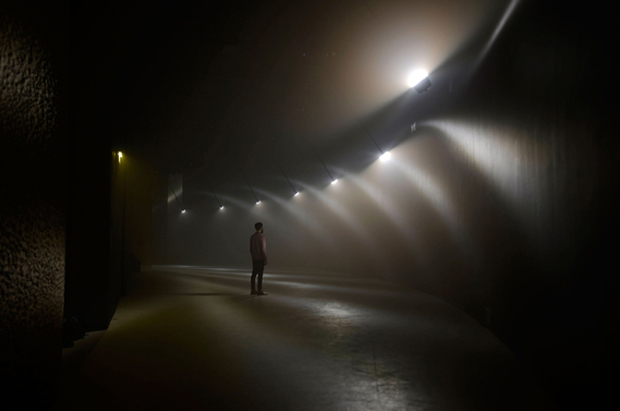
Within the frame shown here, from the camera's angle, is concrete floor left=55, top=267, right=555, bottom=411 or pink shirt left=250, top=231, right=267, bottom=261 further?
pink shirt left=250, top=231, right=267, bottom=261

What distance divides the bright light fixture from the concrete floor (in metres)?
4.91

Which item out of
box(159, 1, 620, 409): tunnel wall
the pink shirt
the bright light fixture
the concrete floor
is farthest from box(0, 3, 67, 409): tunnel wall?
the pink shirt

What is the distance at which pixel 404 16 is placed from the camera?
738cm

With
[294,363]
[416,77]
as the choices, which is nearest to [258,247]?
[416,77]

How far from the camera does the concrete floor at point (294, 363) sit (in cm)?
373

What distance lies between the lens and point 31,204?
9.65 feet

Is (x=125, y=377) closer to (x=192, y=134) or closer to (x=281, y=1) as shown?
(x=281, y=1)

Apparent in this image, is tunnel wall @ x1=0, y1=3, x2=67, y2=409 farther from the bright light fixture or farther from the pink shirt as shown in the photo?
the pink shirt

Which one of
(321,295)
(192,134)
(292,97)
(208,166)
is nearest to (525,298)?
(321,295)

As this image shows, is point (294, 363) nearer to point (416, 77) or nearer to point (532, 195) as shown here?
point (532, 195)

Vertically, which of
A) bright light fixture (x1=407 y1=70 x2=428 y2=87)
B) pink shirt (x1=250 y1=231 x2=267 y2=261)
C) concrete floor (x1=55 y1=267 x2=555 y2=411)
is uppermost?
bright light fixture (x1=407 y1=70 x2=428 y2=87)

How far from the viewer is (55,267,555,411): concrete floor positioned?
12.2 ft

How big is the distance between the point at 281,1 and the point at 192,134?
8.89m

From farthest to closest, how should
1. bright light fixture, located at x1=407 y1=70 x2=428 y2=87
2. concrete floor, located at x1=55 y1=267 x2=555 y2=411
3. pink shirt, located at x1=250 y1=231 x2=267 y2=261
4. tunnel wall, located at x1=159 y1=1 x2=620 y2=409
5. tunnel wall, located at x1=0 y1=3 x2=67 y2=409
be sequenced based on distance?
pink shirt, located at x1=250 y1=231 x2=267 y2=261
bright light fixture, located at x1=407 y1=70 x2=428 y2=87
concrete floor, located at x1=55 y1=267 x2=555 y2=411
tunnel wall, located at x1=159 y1=1 x2=620 y2=409
tunnel wall, located at x1=0 y1=3 x2=67 y2=409
